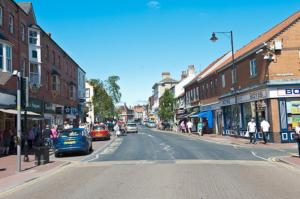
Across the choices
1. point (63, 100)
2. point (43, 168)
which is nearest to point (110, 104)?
point (63, 100)

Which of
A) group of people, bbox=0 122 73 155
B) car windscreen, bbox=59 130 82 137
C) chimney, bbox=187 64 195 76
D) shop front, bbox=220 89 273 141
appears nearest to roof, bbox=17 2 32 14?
group of people, bbox=0 122 73 155

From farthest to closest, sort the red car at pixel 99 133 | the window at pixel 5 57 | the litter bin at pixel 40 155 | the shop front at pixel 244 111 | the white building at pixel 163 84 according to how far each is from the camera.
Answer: the white building at pixel 163 84 → the red car at pixel 99 133 → the shop front at pixel 244 111 → the window at pixel 5 57 → the litter bin at pixel 40 155

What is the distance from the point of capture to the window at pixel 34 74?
33.2m

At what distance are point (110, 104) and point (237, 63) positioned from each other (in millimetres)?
38355

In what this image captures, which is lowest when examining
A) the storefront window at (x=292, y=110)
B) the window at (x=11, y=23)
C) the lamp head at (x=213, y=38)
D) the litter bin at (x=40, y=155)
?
the litter bin at (x=40, y=155)

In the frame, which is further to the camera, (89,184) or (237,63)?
(237,63)

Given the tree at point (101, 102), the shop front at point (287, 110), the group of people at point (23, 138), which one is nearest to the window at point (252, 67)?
the shop front at point (287, 110)

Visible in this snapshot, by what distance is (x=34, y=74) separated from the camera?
33.7 meters

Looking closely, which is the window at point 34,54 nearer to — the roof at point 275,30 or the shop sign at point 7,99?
the shop sign at point 7,99

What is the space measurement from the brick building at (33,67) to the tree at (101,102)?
1680 centimetres

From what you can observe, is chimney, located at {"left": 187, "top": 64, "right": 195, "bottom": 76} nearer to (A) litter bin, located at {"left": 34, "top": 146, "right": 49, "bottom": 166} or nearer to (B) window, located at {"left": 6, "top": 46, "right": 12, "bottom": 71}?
(B) window, located at {"left": 6, "top": 46, "right": 12, "bottom": 71}

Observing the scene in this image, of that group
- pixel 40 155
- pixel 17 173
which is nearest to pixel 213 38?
pixel 40 155

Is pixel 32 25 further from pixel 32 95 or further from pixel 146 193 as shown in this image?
pixel 146 193

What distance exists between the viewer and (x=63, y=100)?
46.2 m
